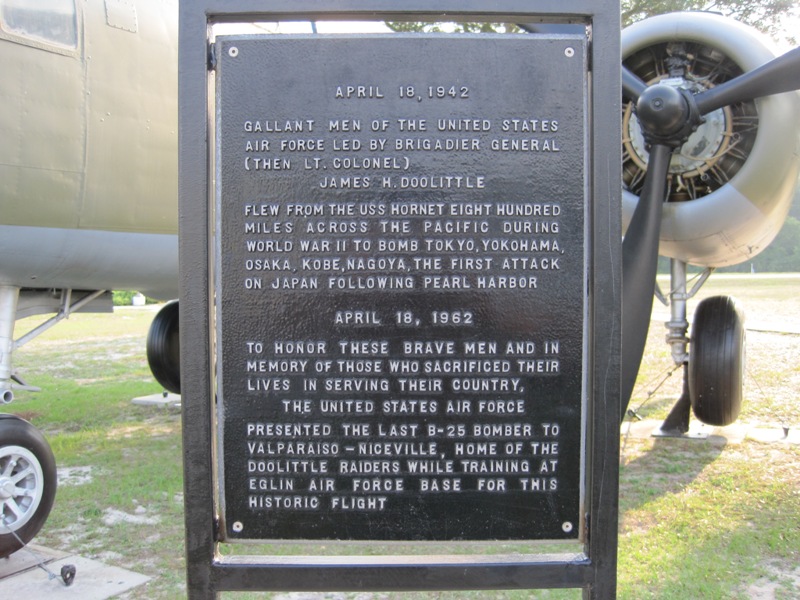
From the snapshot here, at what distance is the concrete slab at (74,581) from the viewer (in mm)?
3791

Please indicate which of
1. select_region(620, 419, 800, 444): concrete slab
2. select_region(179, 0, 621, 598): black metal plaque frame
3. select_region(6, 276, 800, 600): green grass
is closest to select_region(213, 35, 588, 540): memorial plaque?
select_region(179, 0, 621, 598): black metal plaque frame

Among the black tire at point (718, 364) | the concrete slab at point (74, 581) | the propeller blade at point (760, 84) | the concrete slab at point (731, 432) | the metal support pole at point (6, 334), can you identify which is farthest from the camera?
the concrete slab at point (731, 432)

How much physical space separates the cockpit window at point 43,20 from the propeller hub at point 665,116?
3.75 meters

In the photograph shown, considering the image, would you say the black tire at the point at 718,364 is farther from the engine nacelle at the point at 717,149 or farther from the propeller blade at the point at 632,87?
the propeller blade at the point at 632,87

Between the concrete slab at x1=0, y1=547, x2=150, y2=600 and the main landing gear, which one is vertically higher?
the main landing gear

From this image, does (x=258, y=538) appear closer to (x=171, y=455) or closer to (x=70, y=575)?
(x=70, y=575)

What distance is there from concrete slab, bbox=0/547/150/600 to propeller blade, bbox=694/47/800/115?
4479 mm

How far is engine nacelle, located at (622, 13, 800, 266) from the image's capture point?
5434 millimetres

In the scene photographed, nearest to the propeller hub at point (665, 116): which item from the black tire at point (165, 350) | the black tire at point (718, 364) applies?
the black tire at point (718, 364)

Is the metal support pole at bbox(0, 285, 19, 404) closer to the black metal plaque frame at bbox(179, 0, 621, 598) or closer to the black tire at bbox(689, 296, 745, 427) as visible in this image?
the black metal plaque frame at bbox(179, 0, 621, 598)

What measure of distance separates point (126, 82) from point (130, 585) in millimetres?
3386

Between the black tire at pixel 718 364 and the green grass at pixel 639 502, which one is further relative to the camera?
the black tire at pixel 718 364

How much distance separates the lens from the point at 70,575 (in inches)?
152

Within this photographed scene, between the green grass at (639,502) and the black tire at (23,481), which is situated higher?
the black tire at (23,481)
